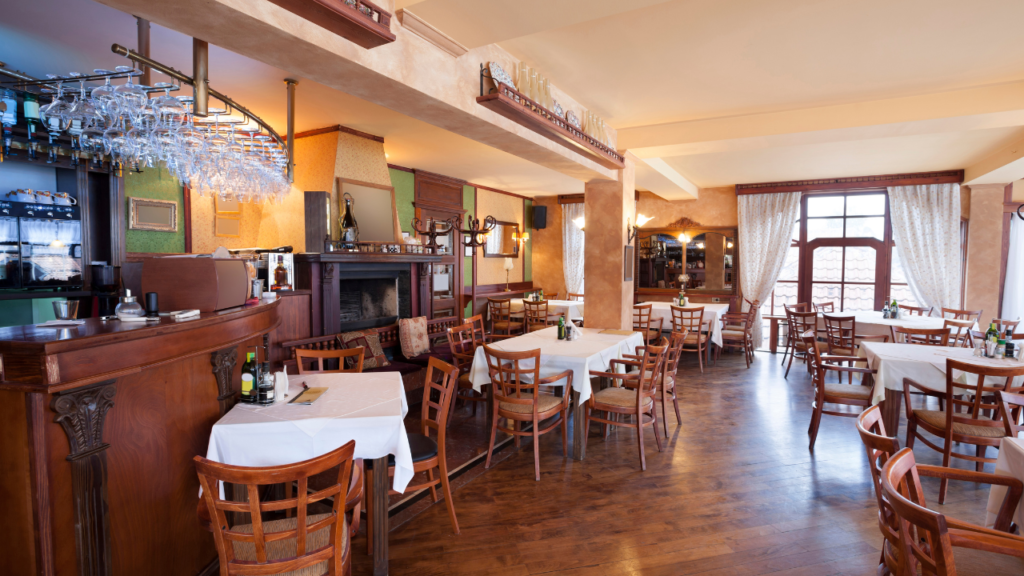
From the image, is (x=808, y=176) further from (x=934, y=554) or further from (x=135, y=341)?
(x=135, y=341)

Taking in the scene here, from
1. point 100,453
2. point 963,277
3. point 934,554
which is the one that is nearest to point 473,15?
point 100,453

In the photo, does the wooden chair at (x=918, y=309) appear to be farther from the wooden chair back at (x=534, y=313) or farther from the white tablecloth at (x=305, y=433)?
the white tablecloth at (x=305, y=433)

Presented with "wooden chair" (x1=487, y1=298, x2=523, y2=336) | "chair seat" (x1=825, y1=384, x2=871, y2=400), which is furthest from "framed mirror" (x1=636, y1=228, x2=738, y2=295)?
"chair seat" (x1=825, y1=384, x2=871, y2=400)

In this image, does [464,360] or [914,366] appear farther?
[464,360]

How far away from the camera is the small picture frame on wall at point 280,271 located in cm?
468

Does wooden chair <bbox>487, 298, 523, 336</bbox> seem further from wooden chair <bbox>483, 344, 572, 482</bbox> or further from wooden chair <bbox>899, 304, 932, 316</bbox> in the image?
wooden chair <bbox>899, 304, 932, 316</bbox>

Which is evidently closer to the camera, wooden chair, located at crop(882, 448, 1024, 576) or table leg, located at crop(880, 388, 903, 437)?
wooden chair, located at crop(882, 448, 1024, 576)

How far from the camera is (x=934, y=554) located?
4.49ft

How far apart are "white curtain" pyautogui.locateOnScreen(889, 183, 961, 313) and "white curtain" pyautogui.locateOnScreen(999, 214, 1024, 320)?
0.84 m

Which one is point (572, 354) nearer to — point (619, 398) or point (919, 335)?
point (619, 398)

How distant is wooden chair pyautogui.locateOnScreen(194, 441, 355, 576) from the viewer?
63.2 inches

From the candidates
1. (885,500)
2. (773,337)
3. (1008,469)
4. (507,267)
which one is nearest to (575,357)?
(885,500)

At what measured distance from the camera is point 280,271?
4.80m

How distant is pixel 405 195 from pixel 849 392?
6.53 meters
